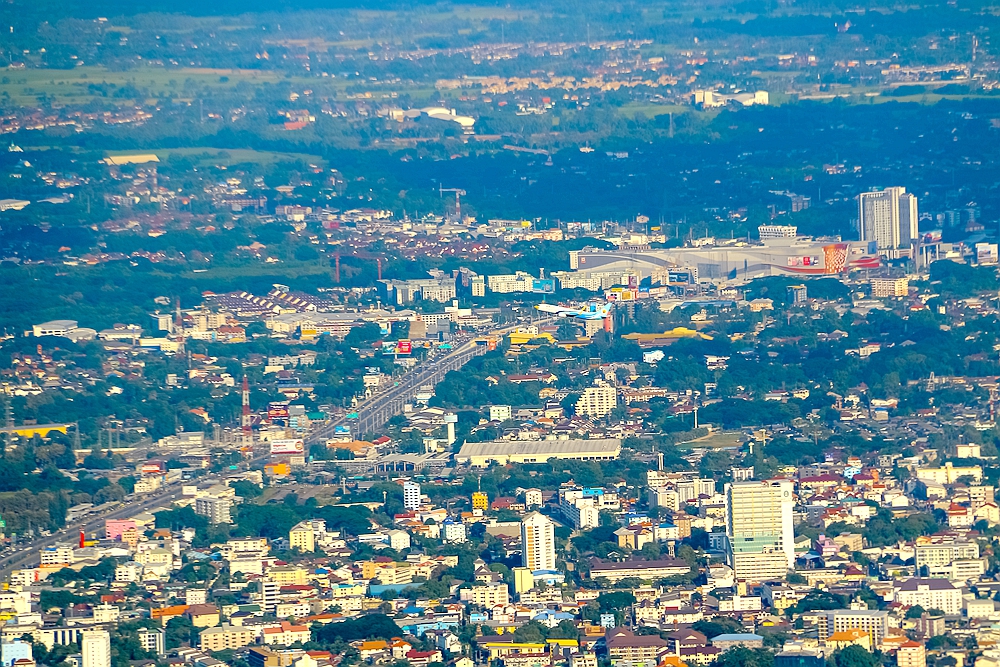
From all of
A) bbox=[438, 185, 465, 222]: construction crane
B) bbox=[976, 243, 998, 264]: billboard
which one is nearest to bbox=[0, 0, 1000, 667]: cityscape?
bbox=[976, 243, 998, 264]: billboard

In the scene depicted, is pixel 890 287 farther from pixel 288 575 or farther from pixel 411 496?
pixel 288 575

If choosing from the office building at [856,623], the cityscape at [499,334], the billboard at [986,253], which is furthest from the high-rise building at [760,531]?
the billboard at [986,253]

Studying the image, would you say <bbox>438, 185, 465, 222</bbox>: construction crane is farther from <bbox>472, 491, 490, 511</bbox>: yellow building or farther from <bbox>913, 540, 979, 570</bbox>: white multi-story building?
<bbox>913, 540, 979, 570</bbox>: white multi-story building

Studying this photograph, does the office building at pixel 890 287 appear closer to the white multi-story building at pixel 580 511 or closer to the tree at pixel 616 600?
the white multi-story building at pixel 580 511

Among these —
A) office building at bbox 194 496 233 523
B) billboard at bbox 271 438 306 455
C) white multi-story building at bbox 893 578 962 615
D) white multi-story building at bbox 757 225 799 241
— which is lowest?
white multi-story building at bbox 893 578 962 615

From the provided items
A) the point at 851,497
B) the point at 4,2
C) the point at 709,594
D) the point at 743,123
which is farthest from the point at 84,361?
the point at 4,2

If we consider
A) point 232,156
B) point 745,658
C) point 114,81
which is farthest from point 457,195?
point 745,658

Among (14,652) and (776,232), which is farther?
(776,232)
